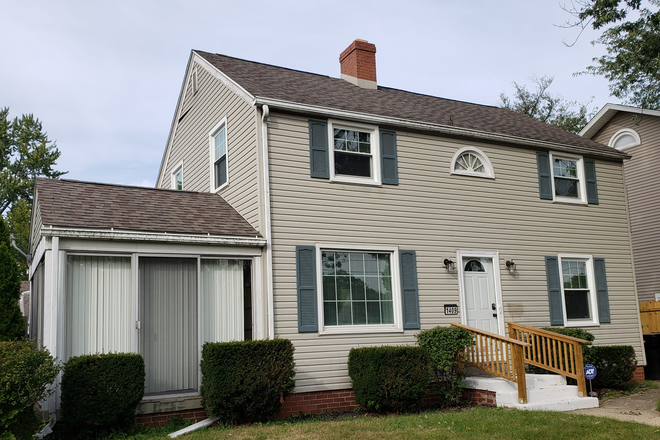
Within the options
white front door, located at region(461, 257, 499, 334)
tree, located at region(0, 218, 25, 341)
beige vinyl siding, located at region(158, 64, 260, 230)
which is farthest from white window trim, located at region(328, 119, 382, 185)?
tree, located at region(0, 218, 25, 341)

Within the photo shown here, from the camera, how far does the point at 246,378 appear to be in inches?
336

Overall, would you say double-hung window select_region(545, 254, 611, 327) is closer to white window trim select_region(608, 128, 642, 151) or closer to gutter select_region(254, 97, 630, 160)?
gutter select_region(254, 97, 630, 160)

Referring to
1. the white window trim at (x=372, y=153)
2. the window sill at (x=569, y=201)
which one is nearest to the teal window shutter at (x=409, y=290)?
the white window trim at (x=372, y=153)

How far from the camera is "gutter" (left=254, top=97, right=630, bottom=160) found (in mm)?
10375

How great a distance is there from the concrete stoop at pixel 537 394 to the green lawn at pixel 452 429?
75 centimetres

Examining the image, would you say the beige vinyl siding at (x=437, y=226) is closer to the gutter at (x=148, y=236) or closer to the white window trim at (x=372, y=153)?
the white window trim at (x=372, y=153)

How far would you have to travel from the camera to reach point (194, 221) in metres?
9.93

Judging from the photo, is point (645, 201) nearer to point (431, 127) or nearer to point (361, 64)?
point (431, 127)

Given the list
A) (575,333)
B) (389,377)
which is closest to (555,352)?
(575,333)

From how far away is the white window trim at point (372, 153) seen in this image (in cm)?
1077

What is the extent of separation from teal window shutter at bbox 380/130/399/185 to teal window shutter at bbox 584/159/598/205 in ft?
17.2

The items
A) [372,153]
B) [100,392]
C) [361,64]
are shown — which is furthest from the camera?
[361,64]

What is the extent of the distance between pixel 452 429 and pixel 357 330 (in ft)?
9.03

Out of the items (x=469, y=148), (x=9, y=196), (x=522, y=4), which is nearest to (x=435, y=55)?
(x=522, y=4)
